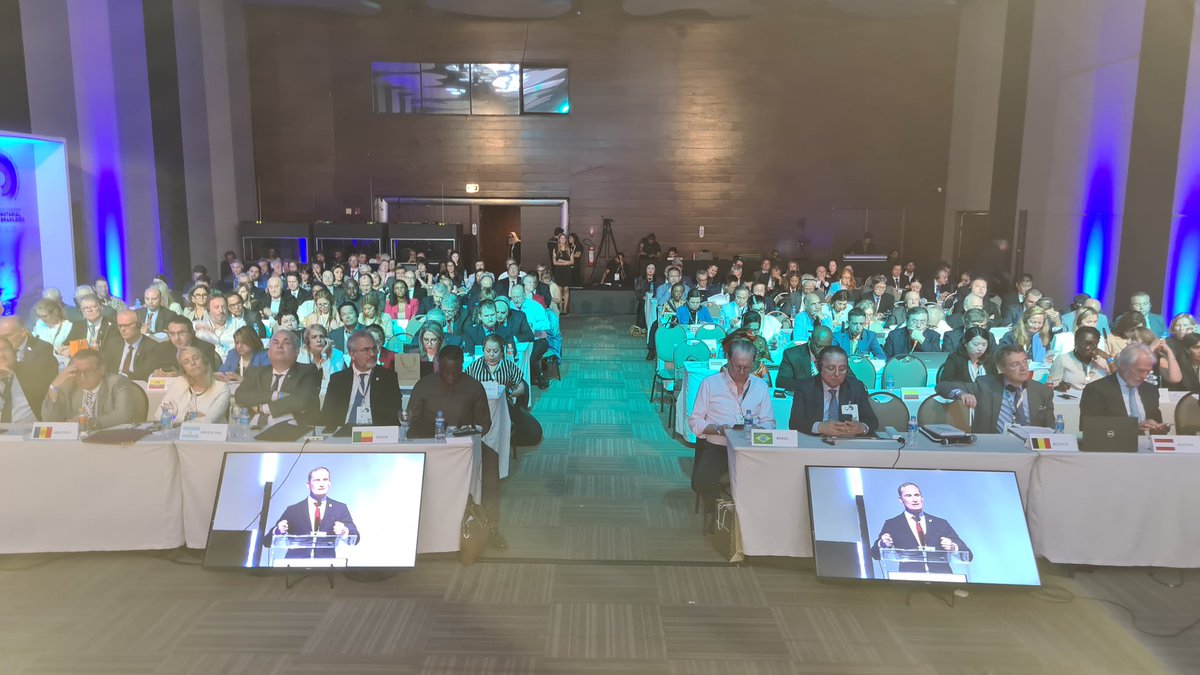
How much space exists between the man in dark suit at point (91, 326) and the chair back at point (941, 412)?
6.86 meters

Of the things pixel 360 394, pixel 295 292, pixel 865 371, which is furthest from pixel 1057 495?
pixel 295 292

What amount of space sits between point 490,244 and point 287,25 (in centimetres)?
649

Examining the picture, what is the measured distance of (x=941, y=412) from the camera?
5.12m

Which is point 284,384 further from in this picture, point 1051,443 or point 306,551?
point 1051,443

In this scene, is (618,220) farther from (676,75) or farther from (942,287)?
(942,287)

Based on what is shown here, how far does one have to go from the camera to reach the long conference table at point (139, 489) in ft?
14.4

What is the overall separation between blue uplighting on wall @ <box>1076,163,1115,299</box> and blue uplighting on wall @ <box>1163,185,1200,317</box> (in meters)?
1.57

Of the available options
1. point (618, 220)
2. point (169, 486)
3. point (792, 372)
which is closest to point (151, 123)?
point (618, 220)

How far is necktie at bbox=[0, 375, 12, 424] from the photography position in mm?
4953

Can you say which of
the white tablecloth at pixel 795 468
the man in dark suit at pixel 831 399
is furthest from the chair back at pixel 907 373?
the white tablecloth at pixel 795 468

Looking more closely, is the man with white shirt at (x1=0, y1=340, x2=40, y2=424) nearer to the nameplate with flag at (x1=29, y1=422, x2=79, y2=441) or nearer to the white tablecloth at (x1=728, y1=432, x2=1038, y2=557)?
the nameplate with flag at (x1=29, y1=422, x2=79, y2=441)

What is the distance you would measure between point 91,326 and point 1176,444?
8.53 metres

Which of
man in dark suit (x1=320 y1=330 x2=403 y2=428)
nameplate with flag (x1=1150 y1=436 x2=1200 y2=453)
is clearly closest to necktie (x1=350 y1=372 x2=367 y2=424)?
man in dark suit (x1=320 y1=330 x2=403 y2=428)

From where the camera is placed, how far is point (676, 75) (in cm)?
1745
